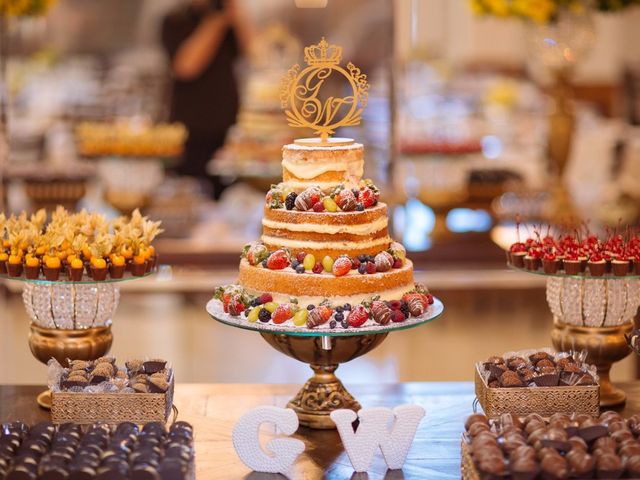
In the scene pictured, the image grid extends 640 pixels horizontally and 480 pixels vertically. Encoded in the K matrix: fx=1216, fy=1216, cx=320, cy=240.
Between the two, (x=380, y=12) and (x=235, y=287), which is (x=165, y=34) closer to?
(x=380, y=12)

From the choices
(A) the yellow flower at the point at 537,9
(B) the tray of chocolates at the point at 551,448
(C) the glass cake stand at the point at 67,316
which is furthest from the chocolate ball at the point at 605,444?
(A) the yellow flower at the point at 537,9

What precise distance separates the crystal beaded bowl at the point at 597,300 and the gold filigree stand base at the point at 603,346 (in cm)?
3

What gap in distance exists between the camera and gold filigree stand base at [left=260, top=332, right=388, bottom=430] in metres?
5.14

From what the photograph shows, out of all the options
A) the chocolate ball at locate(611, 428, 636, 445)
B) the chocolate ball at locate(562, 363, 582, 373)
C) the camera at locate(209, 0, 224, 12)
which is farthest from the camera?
the camera at locate(209, 0, 224, 12)

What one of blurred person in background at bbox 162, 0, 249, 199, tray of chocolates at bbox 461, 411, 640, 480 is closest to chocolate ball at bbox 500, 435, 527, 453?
tray of chocolates at bbox 461, 411, 640, 480

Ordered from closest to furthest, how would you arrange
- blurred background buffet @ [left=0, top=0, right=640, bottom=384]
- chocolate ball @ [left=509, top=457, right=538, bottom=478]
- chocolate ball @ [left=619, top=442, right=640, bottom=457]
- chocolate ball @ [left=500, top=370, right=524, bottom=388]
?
chocolate ball @ [left=509, top=457, right=538, bottom=478] < chocolate ball @ [left=619, top=442, right=640, bottom=457] < chocolate ball @ [left=500, top=370, right=524, bottom=388] < blurred background buffet @ [left=0, top=0, right=640, bottom=384]

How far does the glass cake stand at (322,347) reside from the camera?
4.90 m

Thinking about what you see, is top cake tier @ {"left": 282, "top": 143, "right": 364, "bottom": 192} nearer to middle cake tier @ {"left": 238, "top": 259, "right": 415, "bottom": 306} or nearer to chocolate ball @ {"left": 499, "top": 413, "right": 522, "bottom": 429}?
middle cake tier @ {"left": 238, "top": 259, "right": 415, "bottom": 306}

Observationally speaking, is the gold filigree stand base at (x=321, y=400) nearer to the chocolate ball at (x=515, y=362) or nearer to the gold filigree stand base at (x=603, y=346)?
the chocolate ball at (x=515, y=362)

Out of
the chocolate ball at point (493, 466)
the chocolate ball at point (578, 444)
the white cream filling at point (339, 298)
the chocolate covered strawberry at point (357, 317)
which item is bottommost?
the chocolate ball at point (493, 466)

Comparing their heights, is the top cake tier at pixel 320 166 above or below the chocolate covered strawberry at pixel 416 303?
above

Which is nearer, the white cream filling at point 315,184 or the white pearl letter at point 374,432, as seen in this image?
the white pearl letter at point 374,432

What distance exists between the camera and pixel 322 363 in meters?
5.26

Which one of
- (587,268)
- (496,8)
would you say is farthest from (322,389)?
(496,8)
